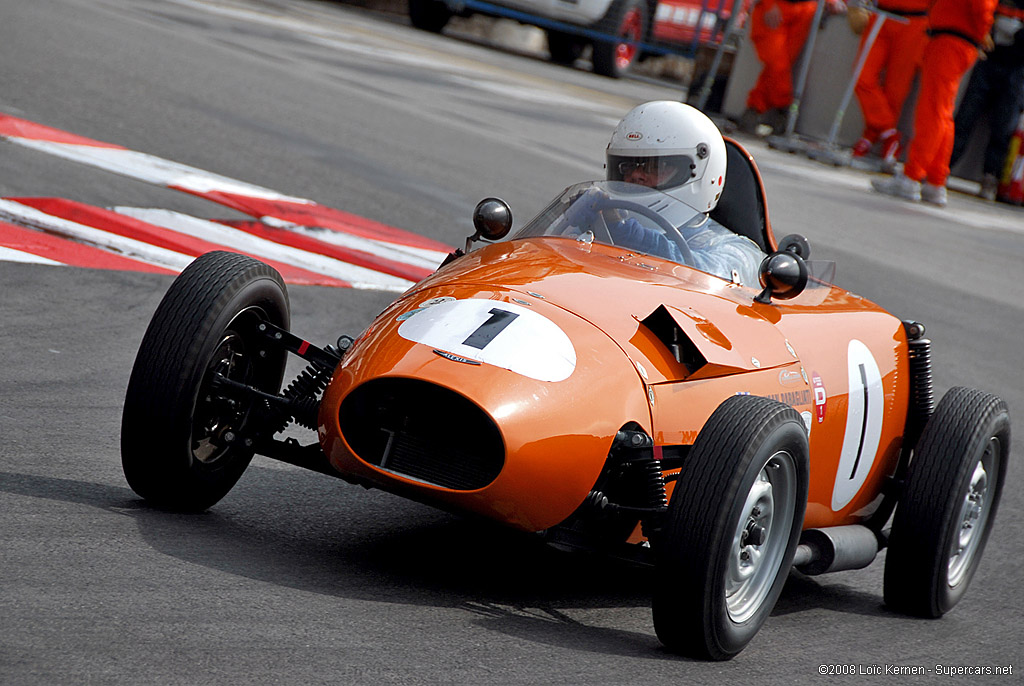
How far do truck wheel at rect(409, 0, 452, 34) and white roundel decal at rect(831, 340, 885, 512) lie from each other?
63.7 feet

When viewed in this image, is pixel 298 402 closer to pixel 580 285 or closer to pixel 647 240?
pixel 580 285

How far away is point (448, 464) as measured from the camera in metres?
3.67

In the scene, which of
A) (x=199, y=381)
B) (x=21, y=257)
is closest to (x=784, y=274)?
(x=199, y=381)

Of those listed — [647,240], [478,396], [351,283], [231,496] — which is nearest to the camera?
[478,396]

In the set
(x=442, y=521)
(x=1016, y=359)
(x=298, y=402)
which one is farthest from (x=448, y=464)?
(x=1016, y=359)

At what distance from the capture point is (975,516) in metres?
4.94

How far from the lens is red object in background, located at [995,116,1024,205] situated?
733 inches

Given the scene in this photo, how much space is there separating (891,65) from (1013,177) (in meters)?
2.63

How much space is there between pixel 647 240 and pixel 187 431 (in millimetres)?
1776

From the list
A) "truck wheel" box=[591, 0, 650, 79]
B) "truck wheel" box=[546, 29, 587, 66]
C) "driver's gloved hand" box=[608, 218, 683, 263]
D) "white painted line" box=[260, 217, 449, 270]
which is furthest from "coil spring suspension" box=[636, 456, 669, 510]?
"truck wheel" box=[546, 29, 587, 66]

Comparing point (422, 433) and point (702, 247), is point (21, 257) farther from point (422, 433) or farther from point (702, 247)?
point (422, 433)

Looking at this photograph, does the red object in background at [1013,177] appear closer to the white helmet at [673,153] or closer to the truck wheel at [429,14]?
the truck wheel at [429,14]

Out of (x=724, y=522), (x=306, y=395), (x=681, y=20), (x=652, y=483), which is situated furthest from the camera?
(x=681, y=20)

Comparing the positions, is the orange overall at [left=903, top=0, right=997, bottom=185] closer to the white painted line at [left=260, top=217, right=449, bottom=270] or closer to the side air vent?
the white painted line at [left=260, top=217, right=449, bottom=270]
